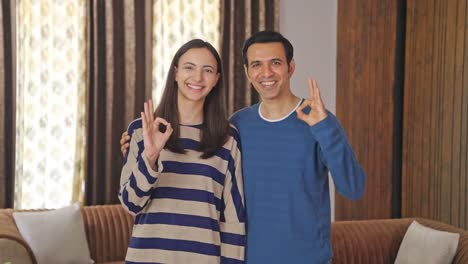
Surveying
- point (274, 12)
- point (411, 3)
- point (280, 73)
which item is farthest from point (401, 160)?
point (280, 73)

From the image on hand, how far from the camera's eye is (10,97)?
441 centimetres

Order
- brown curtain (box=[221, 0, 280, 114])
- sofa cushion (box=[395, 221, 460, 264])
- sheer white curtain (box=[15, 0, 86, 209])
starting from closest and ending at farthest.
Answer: sofa cushion (box=[395, 221, 460, 264]), sheer white curtain (box=[15, 0, 86, 209]), brown curtain (box=[221, 0, 280, 114])

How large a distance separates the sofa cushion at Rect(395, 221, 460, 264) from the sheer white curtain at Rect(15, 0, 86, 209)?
2.49 m

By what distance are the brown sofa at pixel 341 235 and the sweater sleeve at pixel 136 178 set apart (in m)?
1.59

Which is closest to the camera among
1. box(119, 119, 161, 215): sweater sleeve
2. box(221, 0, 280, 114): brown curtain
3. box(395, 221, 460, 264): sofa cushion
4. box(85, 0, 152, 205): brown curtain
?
box(119, 119, 161, 215): sweater sleeve

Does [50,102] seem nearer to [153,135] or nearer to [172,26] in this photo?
[172,26]

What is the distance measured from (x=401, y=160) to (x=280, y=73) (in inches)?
111

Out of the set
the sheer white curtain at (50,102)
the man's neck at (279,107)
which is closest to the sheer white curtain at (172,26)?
the sheer white curtain at (50,102)

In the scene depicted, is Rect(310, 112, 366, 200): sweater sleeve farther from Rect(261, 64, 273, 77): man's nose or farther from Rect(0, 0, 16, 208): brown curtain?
Rect(0, 0, 16, 208): brown curtain

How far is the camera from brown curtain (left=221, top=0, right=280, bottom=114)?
509cm

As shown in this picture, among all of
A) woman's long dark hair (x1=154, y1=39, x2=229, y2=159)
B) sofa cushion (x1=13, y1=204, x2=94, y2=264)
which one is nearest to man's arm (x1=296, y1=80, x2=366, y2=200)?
woman's long dark hair (x1=154, y1=39, x2=229, y2=159)

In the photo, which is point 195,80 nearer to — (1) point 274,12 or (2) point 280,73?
(2) point 280,73

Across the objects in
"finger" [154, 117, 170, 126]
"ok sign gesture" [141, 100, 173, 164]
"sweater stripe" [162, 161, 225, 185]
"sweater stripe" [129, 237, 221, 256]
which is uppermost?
"finger" [154, 117, 170, 126]

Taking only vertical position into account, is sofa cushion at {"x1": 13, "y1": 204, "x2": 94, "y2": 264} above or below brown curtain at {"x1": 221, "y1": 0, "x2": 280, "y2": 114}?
below
